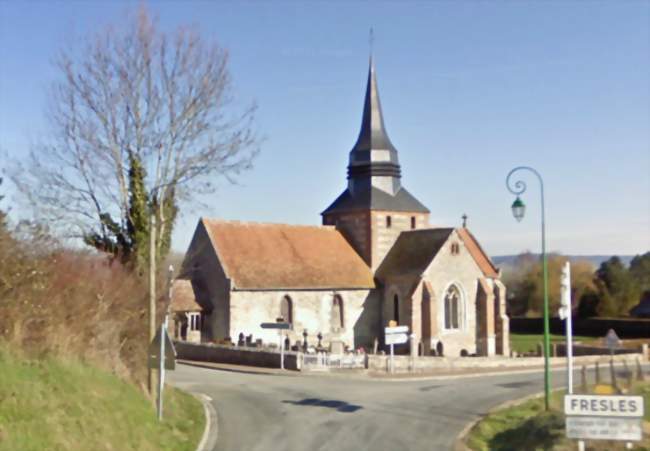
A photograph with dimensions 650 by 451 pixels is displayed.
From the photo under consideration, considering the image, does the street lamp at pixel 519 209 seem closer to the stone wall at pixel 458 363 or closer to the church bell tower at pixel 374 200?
the stone wall at pixel 458 363

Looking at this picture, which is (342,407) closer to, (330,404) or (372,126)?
(330,404)

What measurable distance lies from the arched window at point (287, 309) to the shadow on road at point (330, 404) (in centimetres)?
1740

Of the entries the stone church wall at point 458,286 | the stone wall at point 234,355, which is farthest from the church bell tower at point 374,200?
the stone wall at point 234,355

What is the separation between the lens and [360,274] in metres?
44.8

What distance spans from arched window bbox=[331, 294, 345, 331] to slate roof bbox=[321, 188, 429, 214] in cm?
644

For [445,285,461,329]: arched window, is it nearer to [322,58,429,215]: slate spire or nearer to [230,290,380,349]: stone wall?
[230,290,380,349]: stone wall

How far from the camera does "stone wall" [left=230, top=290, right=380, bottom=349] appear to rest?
1534 inches

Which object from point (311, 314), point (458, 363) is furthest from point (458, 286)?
point (458, 363)

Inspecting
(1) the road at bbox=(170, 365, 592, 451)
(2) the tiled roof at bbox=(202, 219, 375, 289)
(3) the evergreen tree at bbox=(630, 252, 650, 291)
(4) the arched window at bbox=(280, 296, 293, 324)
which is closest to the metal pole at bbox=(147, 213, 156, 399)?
(1) the road at bbox=(170, 365, 592, 451)

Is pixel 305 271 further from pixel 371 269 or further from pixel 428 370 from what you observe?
pixel 428 370

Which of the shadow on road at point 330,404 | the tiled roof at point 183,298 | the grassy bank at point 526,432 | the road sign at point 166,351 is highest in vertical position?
the tiled roof at point 183,298

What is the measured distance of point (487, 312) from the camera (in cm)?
4406

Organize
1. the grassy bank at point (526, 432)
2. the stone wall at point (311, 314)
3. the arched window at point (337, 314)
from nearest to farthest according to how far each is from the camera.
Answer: the grassy bank at point (526, 432), the stone wall at point (311, 314), the arched window at point (337, 314)

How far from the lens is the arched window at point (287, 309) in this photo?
134 feet
